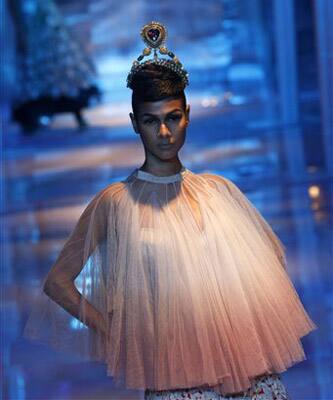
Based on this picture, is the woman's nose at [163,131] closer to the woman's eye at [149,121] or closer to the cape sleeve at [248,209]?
the woman's eye at [149,121]

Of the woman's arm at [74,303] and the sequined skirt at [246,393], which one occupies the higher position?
the woman's arm at [74,303]

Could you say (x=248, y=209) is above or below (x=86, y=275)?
above

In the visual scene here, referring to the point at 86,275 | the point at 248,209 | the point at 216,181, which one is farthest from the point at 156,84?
the point at 86,275

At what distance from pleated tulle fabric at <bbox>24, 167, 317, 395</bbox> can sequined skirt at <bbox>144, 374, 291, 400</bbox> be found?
0.03m

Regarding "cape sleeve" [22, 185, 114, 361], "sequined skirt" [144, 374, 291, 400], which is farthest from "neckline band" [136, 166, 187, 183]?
"sequined skirt" [144, 374, 291, 400]

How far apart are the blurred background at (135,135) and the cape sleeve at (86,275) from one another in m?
2.40

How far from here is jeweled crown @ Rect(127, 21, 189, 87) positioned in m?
3.55

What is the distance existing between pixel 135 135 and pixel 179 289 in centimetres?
1971

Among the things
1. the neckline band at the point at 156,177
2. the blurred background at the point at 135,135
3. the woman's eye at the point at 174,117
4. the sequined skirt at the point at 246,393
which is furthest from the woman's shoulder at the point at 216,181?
the blurred background at the point at 135,135

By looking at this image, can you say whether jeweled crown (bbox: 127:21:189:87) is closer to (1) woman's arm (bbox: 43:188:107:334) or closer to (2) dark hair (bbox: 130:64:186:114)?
(2) dark hair (bbox: 130:64:186:114)

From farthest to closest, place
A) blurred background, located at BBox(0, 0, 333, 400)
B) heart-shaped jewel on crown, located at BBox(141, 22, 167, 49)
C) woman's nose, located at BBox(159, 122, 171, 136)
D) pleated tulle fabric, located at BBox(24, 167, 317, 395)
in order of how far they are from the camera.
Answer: blurred background, located at BBox(0, 0, 333, 400) < heart-shaped jewel on crown, located at BBox(141, 22, 167, 49) < woman's nose, located at BBox(159, 122, 171, 136) < pleated tulle fabric, located at BBox(24, 167, 317, 395)

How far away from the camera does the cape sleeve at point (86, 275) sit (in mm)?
3553

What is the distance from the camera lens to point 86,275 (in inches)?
144

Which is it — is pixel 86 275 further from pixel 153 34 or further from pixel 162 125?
pixel 153 34
